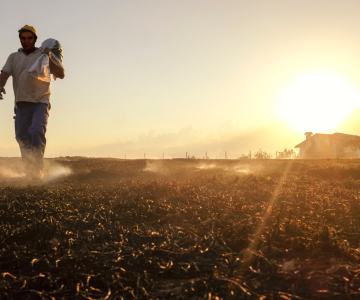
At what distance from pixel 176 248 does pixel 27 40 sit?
21.5 ft

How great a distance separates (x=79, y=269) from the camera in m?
2.27

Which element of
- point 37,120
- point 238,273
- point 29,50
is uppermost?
point 29,50

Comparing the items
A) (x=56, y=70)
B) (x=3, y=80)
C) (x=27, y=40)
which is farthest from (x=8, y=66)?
(x=56, y=70)

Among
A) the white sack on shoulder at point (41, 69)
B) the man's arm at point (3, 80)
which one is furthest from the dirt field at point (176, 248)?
the man's arm at point (3, 80)

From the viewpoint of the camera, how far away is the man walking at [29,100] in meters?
7.09

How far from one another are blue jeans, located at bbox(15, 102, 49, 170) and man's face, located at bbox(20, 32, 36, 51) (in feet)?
4.35

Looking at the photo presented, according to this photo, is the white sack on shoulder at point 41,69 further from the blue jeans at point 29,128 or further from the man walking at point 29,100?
the blue jeans at point 29,128

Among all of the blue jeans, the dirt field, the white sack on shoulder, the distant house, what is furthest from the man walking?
the distant house

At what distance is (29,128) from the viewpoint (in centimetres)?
707

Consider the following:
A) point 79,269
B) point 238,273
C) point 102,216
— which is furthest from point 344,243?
point 102,216

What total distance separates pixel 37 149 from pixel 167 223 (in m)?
4.73

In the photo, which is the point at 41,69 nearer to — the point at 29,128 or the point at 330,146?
the point at 29,128

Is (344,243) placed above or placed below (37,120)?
below

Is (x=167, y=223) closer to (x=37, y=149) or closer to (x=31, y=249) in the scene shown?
(x=31, y=249)
